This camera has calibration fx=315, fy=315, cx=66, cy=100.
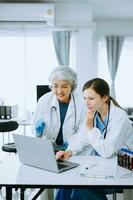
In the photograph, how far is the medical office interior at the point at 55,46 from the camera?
5105 millimetres

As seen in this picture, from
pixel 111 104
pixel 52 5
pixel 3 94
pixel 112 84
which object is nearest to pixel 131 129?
pixel 111 104

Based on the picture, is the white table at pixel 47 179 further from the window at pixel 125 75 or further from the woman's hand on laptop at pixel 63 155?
the window at pixel 125 75

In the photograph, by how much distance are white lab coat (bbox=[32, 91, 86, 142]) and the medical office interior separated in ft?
5.58

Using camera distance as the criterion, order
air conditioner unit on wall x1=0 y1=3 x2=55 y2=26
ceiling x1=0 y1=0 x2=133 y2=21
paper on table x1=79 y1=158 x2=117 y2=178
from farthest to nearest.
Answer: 1. ceiling x1=0 y1=0 x2=133 y2=21
2. air conditioner unit on wall x1=0 y1=3 x2=55 y2=26
3. paper on table x1=79 y1=158 x2=117 y2=178

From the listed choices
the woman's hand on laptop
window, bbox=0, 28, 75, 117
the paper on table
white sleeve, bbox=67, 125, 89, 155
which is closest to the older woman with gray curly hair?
white sleeve, bbox=67, 125, 89, 155

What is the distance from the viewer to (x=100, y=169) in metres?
1.80

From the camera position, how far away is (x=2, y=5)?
5.04 m

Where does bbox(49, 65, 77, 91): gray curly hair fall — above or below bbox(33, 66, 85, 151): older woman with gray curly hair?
above

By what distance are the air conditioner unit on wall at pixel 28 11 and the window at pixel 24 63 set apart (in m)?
0.49

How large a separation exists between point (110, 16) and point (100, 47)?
0.68m

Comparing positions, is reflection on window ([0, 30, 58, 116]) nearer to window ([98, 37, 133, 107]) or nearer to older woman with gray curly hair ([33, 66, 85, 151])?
window ([98, 37, 133, 107])

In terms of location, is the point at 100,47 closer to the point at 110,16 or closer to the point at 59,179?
the point at 110,16

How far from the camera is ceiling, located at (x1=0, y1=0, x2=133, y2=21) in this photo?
5.16 m

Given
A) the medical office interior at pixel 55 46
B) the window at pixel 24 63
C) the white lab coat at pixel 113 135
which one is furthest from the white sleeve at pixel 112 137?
the window at pixel 24 63
